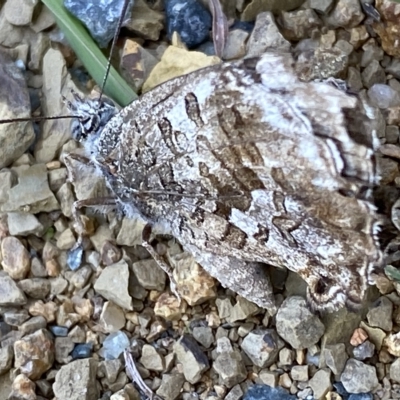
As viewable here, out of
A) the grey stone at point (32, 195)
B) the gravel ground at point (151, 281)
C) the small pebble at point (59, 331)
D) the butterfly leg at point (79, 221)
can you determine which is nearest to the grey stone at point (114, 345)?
the gravel ground at point (151, 281)

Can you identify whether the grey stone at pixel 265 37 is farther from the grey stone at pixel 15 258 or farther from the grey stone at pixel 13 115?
the grey stone at pixel 15 258

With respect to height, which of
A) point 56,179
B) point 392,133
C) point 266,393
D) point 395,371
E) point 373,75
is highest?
point 56,179

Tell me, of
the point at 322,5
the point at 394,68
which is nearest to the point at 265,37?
the point at 322,5

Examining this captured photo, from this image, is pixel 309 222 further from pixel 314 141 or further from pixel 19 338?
pixel 19 338

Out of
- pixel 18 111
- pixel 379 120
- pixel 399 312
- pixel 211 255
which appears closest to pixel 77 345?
pixel 211 255

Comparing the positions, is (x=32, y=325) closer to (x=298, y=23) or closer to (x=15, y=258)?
(x=15, y=258)
